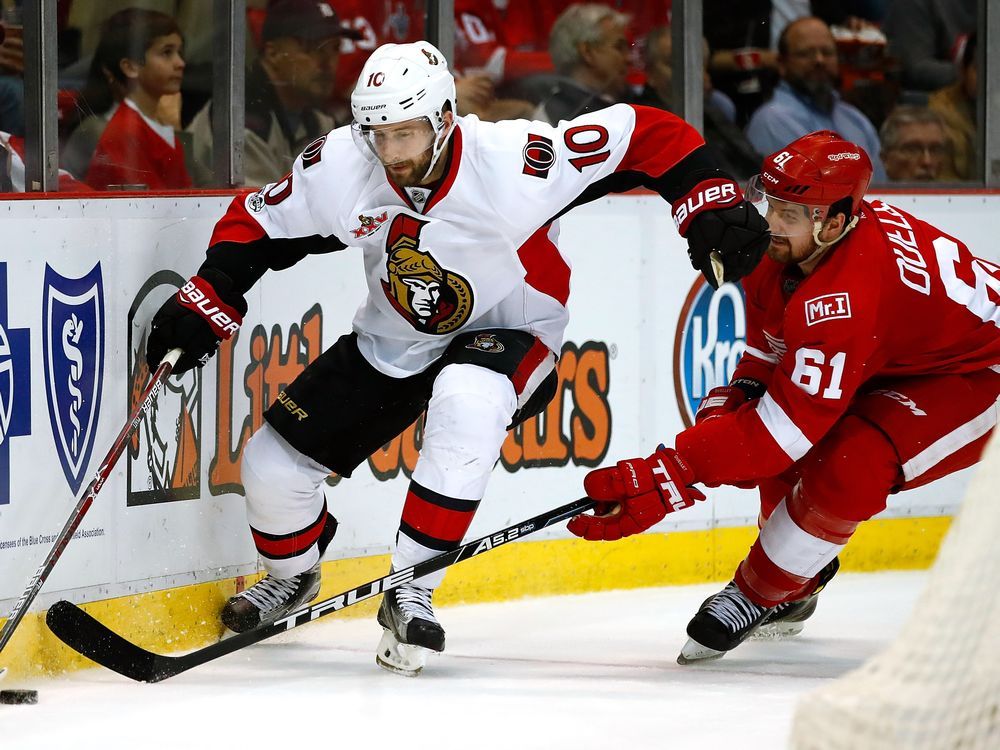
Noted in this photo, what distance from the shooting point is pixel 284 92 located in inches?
161

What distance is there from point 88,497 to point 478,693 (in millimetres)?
811

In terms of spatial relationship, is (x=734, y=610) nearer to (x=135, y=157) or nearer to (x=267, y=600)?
(x=267, y=600)

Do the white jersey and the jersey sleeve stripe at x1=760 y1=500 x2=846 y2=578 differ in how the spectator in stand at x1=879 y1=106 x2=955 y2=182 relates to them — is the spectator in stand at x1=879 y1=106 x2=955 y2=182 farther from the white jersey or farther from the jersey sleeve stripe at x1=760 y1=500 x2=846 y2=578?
the jersey sleeve stripe at x1=760 y1=500 x2=846 y2=578

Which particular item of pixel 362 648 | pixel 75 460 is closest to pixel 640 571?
pixel 362 648

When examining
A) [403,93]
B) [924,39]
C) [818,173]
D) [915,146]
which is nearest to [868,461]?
[818,173]

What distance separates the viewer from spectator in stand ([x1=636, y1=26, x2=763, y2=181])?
469cm

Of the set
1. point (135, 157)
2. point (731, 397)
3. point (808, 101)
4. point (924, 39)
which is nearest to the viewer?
point (731, 397)

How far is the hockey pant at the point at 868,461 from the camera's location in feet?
10.6

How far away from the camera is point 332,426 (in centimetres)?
335

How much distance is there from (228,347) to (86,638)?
31.4 inches

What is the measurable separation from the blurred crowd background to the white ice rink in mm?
1087

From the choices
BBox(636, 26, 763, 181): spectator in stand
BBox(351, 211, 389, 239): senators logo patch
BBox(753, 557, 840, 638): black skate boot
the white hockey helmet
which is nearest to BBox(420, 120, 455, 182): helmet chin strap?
the white hockey helmet

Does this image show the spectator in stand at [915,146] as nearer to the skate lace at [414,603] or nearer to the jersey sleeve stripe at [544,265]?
the jersey sleeve stripe at [544,265]

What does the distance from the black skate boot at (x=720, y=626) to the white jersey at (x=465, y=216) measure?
65 centimetres
